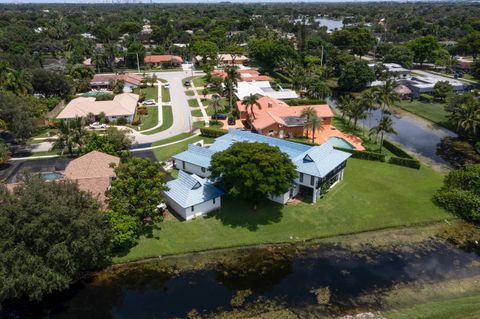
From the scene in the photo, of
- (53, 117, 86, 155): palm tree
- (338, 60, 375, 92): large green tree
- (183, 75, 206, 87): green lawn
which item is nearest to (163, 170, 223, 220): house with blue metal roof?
(53, 117, 86, 155): palm tree

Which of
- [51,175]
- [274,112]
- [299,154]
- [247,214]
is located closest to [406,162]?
[299,154]

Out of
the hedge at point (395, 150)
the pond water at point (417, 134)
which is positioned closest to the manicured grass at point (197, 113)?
the pond water at point (417, 134)

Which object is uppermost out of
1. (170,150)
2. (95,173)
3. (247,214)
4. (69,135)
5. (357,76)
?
(357,76)

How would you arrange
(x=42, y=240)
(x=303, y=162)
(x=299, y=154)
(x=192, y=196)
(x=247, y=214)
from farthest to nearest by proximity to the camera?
1. (x=299, y=154)
2. (x=303, y=162)
3. (x=247, y=214)
4. (x=192, y=196)
5. (x=42, y=240)

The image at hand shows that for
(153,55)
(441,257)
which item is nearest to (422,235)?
(441,257)

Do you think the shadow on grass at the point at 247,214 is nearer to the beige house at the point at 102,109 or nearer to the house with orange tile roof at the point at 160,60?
the beige house at the point at 102,109

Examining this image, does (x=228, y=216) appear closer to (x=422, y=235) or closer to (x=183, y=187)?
(x=183, y=187)

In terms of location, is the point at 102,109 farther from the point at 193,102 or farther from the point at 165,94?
the point at 165,94
